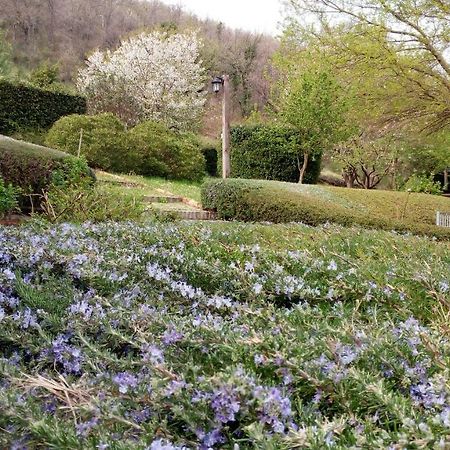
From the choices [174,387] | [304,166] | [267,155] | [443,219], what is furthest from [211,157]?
[174,387]

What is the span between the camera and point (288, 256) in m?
2.39

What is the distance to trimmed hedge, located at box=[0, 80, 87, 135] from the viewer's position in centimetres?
1528

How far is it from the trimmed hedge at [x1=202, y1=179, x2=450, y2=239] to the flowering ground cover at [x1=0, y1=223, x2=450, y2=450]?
5.99 m

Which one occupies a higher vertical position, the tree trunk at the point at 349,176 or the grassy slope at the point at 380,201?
the tree trunk at the point at 349,176

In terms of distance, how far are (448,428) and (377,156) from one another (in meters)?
17.0

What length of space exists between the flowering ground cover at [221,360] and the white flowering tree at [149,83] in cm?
1781

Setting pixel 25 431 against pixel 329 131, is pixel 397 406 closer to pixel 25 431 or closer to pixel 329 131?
pixel 25 431

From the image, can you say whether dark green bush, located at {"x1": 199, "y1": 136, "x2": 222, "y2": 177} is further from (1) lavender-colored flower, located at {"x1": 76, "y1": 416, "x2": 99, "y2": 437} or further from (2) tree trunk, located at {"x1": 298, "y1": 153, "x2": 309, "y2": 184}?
(1) lavender-colored flower, located at {"x1": 76, "y1": 416, "x2": 99, "y2": 437}

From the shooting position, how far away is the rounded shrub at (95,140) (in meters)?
13.9

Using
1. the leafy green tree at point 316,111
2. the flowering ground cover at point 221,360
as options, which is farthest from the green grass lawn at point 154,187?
the flowering ground cover at point 221,360

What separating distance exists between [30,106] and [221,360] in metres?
16.2

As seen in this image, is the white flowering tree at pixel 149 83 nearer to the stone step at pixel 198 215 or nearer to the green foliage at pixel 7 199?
the stone step at pixel 198 215

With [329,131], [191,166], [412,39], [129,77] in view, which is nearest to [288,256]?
[412,39]

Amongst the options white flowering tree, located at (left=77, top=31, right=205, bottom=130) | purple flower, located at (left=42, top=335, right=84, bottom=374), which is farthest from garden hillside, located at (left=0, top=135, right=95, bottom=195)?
white flowering tree, located at (left=77, top=31, right=205, bottom=130)
